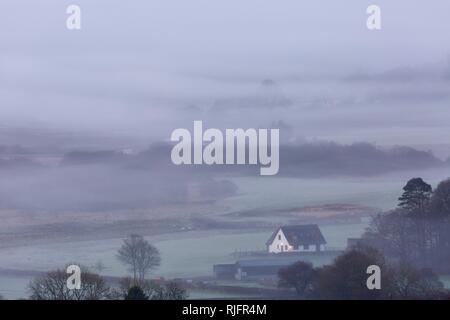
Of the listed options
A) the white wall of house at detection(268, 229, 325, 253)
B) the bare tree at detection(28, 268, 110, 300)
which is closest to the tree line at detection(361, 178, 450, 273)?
the white wall of house at detection(268, 229, 325, 253)

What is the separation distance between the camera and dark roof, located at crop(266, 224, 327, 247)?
17.1 ft

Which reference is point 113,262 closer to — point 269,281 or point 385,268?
point 269,281

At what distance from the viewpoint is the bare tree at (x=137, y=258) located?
204 inches

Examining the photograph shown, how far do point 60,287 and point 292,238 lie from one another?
49.6 inches

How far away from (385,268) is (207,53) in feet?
4.88

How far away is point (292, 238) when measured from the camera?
17.2 feet

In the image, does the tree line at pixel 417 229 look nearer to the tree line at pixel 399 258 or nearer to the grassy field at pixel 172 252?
the tree line at pixel 399 258

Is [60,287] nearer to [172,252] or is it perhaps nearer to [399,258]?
[172,252]

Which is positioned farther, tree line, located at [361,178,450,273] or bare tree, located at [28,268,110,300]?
tree line, located at [361,178,450,273]

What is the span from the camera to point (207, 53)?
5.19 m

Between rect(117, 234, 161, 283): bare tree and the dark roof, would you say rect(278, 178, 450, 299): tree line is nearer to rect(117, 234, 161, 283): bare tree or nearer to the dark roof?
the dark roof

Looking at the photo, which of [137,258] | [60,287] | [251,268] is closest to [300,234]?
[251,268]

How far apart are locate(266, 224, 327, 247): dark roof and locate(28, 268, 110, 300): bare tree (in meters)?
0.96

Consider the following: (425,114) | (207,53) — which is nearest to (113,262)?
(207,53)
